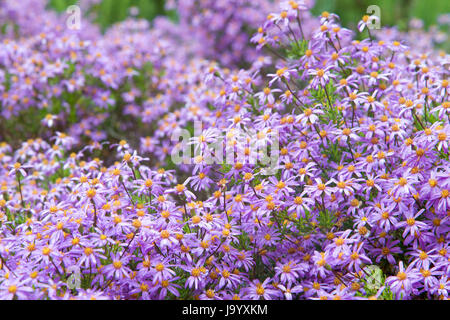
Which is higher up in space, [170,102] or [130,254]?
[170,102]

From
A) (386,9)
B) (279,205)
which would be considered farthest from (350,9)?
(279,205)

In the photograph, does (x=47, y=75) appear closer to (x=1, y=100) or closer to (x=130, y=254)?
(x=1, y=100)

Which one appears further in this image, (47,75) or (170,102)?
(170,102)

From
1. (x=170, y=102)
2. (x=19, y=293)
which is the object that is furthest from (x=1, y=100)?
(x=19, y=293)

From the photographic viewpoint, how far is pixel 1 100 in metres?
3.94

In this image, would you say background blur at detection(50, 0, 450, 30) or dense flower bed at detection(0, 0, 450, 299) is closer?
dense flower bed at detection(0, 0, 450, 299)

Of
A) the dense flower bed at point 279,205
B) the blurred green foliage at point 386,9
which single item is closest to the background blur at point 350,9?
the blurred green foliage at point 386,9

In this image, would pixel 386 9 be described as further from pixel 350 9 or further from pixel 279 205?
pixel 279 205

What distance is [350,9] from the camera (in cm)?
647

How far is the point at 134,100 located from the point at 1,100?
41.8 inches

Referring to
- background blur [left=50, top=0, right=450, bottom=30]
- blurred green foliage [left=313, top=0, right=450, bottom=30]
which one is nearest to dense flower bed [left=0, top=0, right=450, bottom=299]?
blurred green foliage [left=313, top=0, right=450, bottom=30]

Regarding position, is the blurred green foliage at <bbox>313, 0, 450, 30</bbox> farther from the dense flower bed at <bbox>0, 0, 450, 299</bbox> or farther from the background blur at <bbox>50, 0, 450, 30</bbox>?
the dense flower bed at <bbox>0, 0, 450, 299</bbox>

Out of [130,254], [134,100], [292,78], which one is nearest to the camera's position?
[130,254]

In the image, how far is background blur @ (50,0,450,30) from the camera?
6.07m
